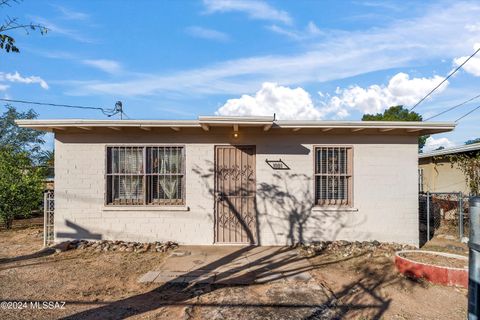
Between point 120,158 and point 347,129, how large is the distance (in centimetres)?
534

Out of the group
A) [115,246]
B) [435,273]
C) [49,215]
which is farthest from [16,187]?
[435,273]

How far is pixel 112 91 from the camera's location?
16.7 m

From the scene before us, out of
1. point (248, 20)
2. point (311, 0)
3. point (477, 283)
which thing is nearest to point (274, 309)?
point (477, 283)

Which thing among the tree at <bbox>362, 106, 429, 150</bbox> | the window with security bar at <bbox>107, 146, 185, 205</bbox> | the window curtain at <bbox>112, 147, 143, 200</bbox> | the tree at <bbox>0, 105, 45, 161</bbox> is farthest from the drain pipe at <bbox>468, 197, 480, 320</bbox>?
the tree at <bbox>362, 106, 429, 150</bbox>

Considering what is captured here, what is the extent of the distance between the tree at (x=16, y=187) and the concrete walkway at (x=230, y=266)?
5266 mm

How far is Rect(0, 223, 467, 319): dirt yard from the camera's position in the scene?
4030 millimetres

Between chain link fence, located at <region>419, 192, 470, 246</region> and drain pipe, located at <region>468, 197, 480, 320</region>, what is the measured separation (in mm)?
6952

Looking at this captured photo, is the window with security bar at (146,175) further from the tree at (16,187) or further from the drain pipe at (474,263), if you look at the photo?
the drain pipe at (474,263)

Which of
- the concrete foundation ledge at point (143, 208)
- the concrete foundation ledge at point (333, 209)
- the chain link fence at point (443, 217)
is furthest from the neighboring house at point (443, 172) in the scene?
the concrete foundation ledge at point (143, 208)

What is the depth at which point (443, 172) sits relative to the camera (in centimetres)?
1387

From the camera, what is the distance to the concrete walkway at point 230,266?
5250 mm

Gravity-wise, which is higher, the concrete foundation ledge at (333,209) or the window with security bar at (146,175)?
the window with security bar at (146,175)

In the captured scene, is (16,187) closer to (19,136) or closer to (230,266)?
(230,266)

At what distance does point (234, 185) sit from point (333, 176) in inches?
93.3
